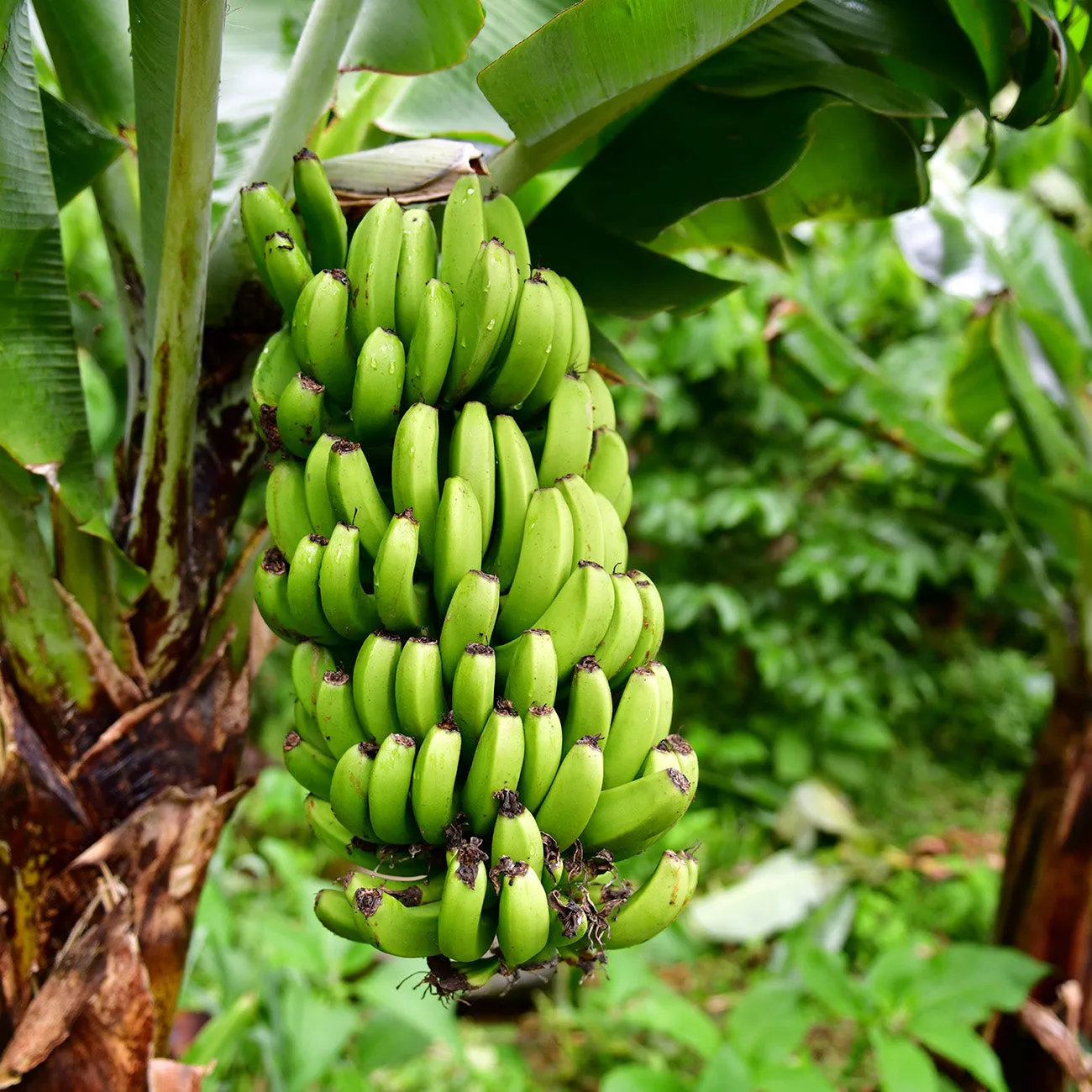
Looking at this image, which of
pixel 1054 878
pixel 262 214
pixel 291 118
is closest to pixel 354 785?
pixel 262 214

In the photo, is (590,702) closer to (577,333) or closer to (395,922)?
(395,922)

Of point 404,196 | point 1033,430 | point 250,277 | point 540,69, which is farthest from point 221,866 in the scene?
point 1033,430

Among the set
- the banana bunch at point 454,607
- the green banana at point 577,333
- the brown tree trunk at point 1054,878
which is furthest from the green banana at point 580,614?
the brown tree trunk at point 1054,878

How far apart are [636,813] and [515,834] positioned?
100mm

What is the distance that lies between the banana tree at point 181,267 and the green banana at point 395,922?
13.5 inches

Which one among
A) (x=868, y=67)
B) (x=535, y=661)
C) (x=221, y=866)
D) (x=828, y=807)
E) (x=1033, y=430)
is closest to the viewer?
(x=535, y=661)

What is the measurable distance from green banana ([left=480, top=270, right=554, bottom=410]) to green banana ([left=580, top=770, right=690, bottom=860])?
1.09 ft

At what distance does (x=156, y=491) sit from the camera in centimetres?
84

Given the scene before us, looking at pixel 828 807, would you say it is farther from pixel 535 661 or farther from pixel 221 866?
pixel 535 661

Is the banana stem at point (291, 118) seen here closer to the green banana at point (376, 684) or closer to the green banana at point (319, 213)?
the green banana at point (319, 213)

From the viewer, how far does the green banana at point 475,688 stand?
0.61m

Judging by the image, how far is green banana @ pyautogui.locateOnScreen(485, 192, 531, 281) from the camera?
745 millimetres

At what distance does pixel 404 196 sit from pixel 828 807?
8.66 feet

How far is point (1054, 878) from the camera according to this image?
5.95ft
